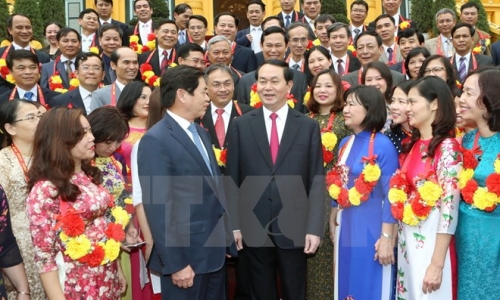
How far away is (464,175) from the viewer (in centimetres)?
429

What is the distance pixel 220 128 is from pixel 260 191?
1.29 m

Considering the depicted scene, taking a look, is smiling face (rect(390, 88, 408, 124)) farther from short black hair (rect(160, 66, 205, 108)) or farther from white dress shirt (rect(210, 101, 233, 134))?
white dress shirt (rect(210, 101, 233, 134))

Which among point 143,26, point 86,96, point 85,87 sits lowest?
point 86,96

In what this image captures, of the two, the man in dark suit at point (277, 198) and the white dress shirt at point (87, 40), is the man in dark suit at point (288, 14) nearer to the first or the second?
the white dress shirt at point (87, 40)

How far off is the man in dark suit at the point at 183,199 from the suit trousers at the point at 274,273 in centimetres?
61

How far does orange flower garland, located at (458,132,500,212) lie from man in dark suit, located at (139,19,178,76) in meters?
5.54

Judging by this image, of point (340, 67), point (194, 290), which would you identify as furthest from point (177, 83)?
point (340, 67)

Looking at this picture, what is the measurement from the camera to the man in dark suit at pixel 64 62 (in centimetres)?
900

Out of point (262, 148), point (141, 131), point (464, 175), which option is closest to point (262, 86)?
point (262, 148)

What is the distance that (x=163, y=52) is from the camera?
361 inches

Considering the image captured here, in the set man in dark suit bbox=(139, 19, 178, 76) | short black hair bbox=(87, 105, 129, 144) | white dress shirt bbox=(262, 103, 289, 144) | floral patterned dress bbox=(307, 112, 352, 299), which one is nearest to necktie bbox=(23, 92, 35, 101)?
man in dark suit bbox=(139, 19, 178, 76)

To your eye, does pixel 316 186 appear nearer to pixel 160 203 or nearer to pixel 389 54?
pixel 160 203

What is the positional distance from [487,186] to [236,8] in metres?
20.8

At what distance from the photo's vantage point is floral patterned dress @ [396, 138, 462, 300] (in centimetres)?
429
